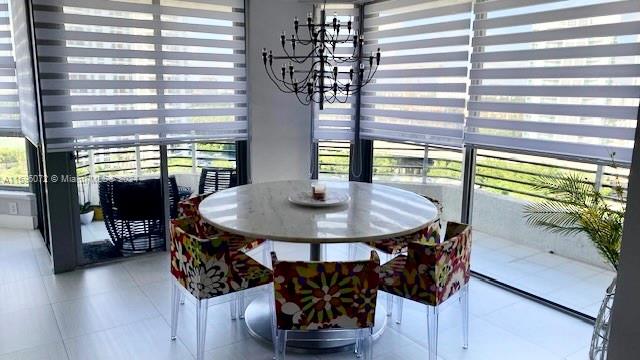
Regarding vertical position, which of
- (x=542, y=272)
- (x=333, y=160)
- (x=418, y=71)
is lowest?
Answer: (x=542, y=272)

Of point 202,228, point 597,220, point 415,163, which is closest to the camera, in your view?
point 597,220

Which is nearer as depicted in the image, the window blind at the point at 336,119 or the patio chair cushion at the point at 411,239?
the patio chair cushion at the point at 411,239

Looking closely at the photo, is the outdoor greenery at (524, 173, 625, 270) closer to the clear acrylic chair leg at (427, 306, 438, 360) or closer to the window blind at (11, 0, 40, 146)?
the clear acrylic chair leg at (427, 306, 438, 360)

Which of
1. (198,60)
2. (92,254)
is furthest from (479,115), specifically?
(92,254)

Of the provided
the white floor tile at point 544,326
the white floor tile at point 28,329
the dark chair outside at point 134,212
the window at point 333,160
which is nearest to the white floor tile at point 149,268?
the dark chair outside at point 134,212

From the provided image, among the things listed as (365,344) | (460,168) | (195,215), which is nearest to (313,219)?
(365,344)

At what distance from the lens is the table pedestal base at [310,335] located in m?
2.71

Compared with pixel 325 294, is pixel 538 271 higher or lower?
lower

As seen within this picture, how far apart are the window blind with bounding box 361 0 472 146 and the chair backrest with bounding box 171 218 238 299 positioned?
7.27 feet

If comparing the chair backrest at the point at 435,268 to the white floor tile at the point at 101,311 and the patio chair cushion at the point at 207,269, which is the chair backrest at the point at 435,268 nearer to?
the patio chair cushion at the point at 207,269

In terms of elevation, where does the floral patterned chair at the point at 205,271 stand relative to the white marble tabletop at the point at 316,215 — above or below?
below

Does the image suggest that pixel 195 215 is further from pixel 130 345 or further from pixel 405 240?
pixel 405 240

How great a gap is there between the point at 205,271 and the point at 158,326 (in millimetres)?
817

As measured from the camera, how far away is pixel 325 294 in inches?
84.0
